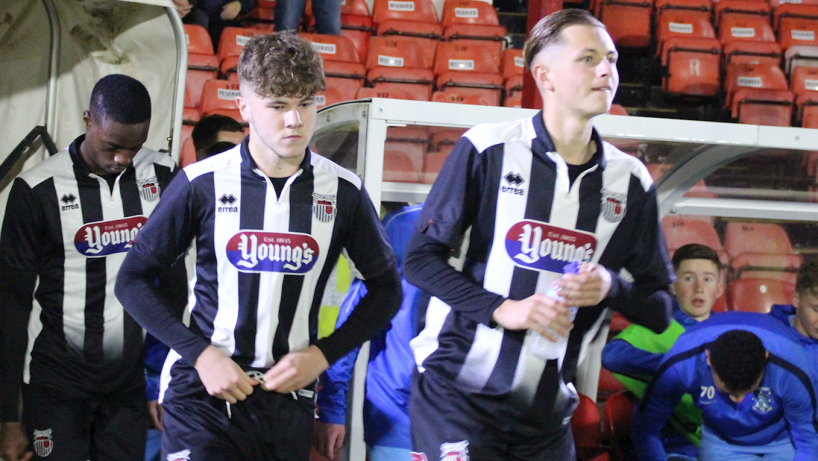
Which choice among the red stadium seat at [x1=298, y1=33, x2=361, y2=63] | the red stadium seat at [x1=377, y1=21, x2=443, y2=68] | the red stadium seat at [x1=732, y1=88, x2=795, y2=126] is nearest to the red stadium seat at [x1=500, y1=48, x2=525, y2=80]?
the red stadium seat at [x1=377, y1=21, x2=443, y2=68]

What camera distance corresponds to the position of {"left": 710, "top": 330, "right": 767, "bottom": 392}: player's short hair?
329 cm

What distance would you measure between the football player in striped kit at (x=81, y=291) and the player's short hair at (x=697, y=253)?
8.14ft

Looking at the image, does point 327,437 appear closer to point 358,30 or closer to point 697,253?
point 697,253

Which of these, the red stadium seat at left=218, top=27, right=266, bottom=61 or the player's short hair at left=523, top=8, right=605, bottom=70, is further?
the red stadium seat at left=218, top=27, right=266, bottom=61

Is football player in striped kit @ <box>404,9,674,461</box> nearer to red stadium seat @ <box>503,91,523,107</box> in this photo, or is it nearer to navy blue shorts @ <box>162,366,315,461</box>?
navy blue shorts @ <box>162,366,315,461</box>

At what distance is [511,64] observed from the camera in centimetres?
823

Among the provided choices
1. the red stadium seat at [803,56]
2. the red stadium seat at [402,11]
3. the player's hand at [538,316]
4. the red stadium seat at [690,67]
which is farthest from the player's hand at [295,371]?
the red stadium seat at [803,56]

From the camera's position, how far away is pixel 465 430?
197 cm

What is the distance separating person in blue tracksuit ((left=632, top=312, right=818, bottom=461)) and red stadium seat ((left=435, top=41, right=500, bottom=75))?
5.11m

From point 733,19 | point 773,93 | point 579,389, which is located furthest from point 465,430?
point 733,19

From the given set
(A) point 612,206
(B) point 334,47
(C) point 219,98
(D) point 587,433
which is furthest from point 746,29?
(A) point 612,206

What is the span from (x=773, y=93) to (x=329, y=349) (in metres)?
7.41

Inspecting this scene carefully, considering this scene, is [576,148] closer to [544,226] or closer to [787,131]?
[544,226]

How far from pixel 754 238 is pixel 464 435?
277 centimetres
